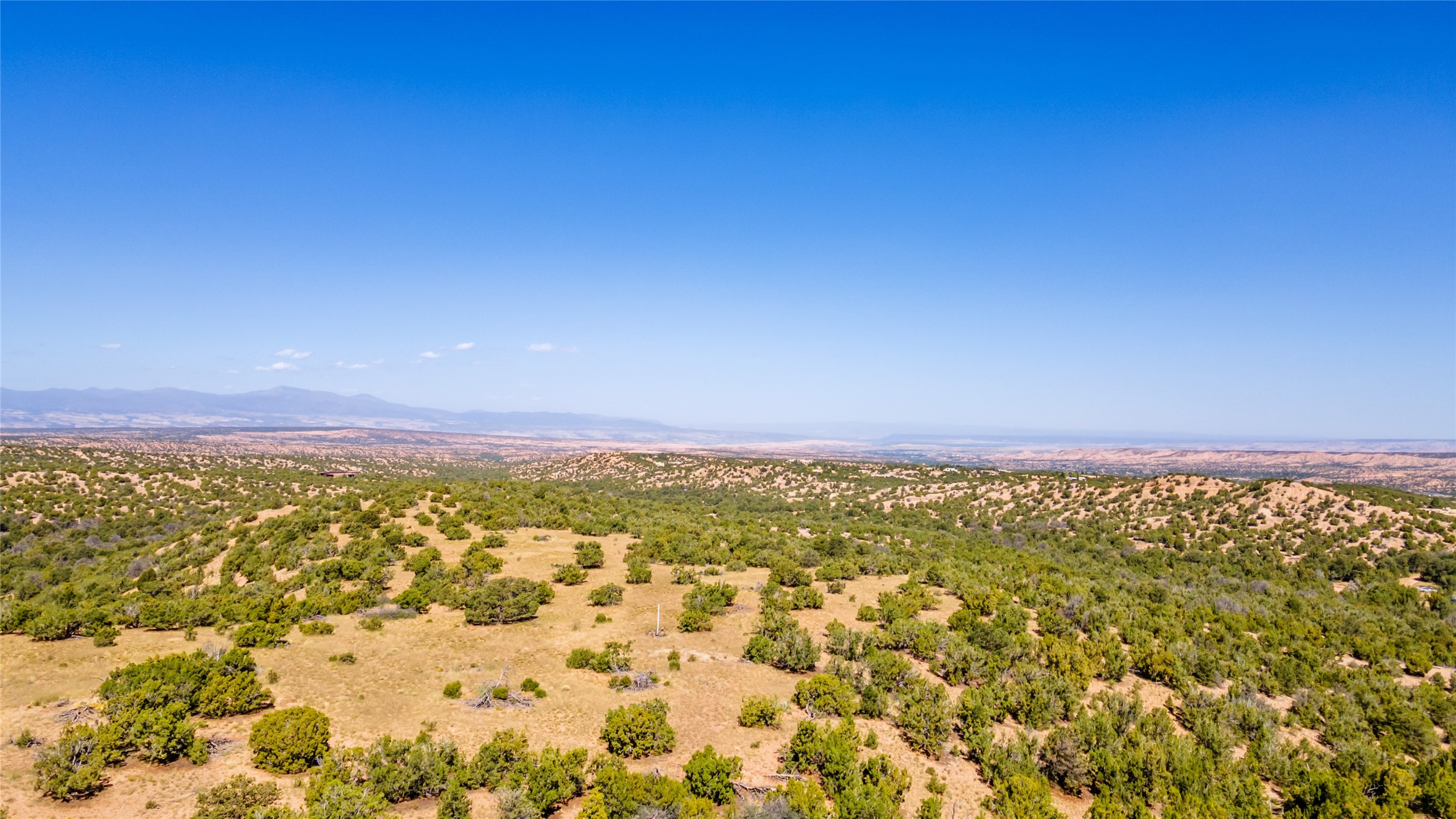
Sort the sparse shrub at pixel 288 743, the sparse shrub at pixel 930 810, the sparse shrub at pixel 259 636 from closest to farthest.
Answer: the sparse shrub at pixel 930 810
the sparse shrub at pixel 288 743
the sparse shrub at pixel 259 636

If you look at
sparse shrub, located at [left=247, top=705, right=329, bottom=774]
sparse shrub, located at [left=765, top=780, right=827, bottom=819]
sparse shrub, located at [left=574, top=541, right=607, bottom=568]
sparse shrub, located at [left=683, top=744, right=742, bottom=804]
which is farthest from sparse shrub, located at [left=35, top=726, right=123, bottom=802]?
sparse shrub, located at [left=574, top=541, right=607, bottom=568]

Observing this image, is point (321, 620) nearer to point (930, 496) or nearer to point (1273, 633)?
point (1273, 633)

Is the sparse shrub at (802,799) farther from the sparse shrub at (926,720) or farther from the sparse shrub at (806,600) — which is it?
the sparse shrub at (806,600)

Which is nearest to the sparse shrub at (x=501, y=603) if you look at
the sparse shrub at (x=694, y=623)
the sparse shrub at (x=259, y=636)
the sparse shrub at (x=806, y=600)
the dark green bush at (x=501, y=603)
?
the dark green bush at (x=501, y=603)

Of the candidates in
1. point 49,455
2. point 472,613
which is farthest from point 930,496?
point 49,455

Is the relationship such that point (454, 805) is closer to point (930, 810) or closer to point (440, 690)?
point (440, 690)

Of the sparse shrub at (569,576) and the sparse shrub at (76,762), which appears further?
the sparse shrub at (569,576)
